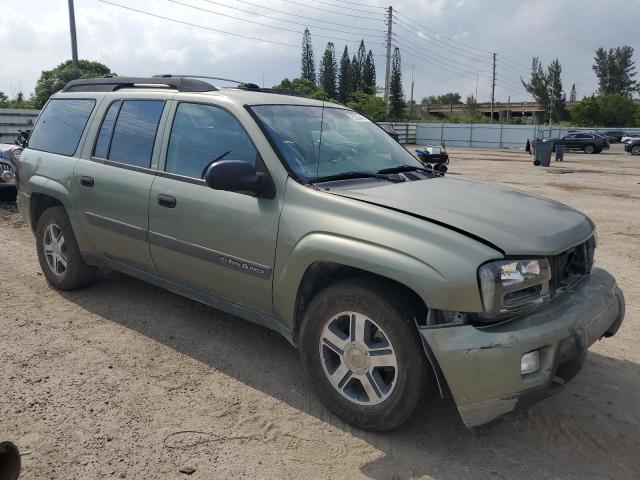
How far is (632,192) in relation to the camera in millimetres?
14672

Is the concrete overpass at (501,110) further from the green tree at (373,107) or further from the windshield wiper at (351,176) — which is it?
the windshield wiper at (351,176)

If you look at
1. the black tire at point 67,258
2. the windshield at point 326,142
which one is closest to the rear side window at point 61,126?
the black tire at point 67,258

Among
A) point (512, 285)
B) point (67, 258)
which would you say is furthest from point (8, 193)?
point (512, 285)

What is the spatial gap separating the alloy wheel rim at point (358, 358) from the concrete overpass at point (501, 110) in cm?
10535

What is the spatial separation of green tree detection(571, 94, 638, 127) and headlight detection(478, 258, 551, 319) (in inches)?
3392

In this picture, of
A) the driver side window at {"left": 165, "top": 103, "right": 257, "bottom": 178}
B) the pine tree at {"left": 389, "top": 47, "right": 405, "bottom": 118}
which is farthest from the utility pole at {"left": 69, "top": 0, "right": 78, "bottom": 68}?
the pine tree at {"left": 389, "top": 47, "right": 405, "bottom": 118}

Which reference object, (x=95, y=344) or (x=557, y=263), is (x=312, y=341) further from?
(x=95, y=344)

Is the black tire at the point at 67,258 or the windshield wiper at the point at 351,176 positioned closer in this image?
the windshield wiper at the point at 351,176

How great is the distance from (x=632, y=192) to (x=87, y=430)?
48.7 feet

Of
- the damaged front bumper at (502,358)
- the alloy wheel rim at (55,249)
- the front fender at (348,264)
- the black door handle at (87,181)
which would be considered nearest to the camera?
the damaged front bumper at (502,358)

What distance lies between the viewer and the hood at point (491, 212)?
2918mm

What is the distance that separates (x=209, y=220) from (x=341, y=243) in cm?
105

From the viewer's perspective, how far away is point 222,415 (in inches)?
130

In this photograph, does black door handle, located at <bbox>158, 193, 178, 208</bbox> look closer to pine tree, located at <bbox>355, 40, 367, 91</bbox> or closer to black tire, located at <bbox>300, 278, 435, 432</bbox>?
black tire, located at <bbox>300, 278, 435, 432</bbox>
